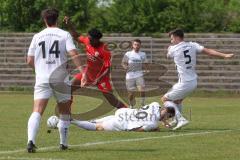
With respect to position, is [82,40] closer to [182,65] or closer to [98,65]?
[98,65]

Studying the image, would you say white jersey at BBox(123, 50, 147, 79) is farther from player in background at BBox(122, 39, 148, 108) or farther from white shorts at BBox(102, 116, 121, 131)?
white shorts at BBox(102, 116, 121, 131)

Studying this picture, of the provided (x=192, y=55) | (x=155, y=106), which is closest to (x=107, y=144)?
(x=155, y=106)

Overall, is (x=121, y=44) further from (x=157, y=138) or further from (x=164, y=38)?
(x=157, y=138)

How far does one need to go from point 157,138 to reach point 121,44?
20518 mm

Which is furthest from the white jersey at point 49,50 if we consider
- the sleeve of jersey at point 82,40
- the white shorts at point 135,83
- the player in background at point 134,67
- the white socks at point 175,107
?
the white shorts at point 135,83

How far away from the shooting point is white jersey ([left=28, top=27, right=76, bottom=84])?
477 inches

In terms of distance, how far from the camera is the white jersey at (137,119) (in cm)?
1567

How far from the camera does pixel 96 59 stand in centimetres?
1817

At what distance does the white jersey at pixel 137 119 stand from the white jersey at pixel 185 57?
3.68ft

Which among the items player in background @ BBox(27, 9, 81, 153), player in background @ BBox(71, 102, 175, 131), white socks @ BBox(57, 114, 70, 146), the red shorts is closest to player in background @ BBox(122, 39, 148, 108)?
the red shorts

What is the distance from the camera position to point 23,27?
123 feet

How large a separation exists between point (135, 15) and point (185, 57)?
781 inches

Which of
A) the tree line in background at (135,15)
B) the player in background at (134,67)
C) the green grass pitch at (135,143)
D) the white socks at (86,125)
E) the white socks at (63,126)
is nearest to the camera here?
the green grass pitch at (135,143)

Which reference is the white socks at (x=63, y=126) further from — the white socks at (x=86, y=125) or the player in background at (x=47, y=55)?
the white socks at (x=86, y=125)
